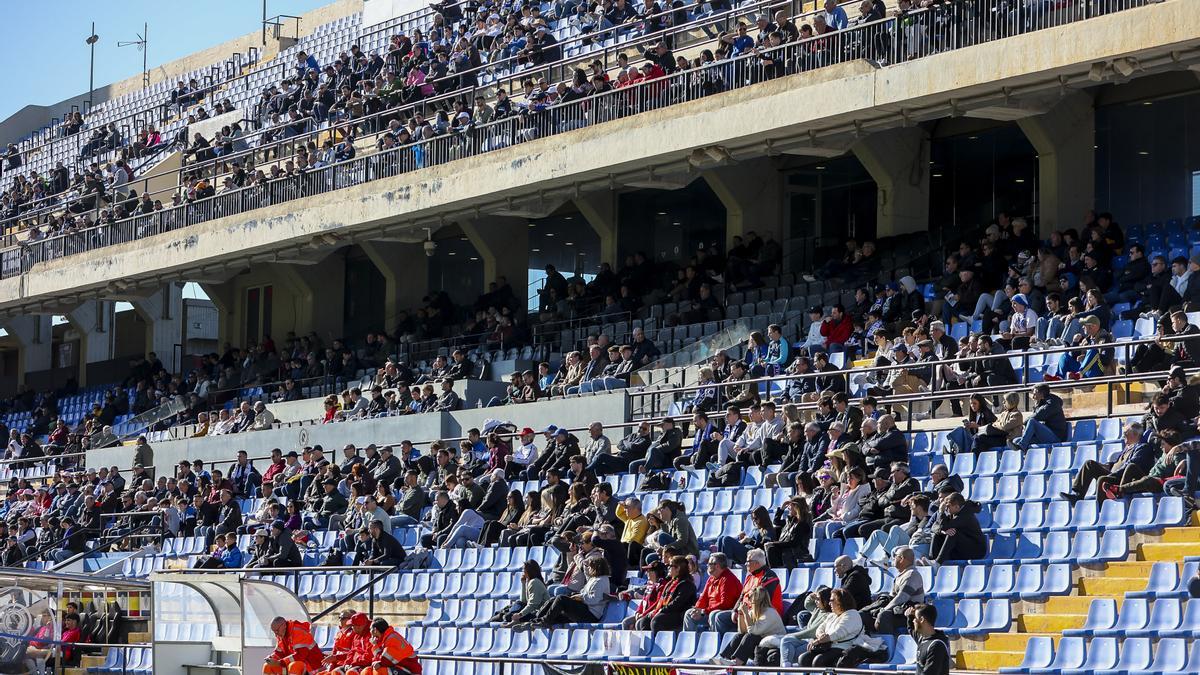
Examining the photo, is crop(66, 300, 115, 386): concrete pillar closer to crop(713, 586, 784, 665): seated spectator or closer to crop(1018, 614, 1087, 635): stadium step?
crop(713, 586, 784, 665): seated spectator

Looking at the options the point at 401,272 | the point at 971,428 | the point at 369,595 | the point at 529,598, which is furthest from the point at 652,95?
the point at 401,272

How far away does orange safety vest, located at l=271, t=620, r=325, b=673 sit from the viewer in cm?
1417

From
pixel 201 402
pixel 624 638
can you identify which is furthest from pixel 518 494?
pixel 201 402

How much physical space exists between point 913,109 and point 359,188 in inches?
407

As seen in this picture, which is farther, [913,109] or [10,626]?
[913,109]

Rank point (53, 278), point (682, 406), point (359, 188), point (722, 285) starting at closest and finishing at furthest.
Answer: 1. point (682, 406)
2. point (722, 285)
3. point (359, 188)
4. point (53, 278)

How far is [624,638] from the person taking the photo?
14094 millimetres

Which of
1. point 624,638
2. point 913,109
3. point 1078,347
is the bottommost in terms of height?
point 624,638

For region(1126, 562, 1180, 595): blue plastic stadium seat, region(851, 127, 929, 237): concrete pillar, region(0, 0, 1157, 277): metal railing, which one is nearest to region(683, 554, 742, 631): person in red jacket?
region(1126, 562, 1180, 595): blue plastic stadium seat

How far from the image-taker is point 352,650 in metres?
13.7

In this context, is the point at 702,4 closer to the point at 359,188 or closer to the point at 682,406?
the point at 359,188

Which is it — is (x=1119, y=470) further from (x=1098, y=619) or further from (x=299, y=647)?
(x=299, y=647)

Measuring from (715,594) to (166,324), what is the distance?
88.4ft

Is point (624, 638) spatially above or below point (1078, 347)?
below
